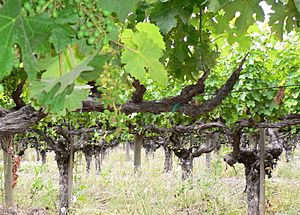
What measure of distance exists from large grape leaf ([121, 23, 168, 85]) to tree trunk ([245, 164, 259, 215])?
5143 mm

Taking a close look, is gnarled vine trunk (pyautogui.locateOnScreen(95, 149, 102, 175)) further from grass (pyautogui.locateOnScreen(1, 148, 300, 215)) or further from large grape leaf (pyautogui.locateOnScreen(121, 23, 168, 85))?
large grape leaf (pyautogui.locateOnScreen(121, 23, 168, 85))

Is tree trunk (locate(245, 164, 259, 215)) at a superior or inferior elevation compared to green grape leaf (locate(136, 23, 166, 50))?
inferior

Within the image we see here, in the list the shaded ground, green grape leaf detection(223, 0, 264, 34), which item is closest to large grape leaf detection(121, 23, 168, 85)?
green grape leaf detection(223, 0, 264, 34)

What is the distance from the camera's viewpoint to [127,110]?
215 cm

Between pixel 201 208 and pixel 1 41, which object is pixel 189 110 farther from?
pixel 201 208

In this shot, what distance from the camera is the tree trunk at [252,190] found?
5.76 metres

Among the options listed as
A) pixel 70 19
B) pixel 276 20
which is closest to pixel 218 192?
pixel 276 20

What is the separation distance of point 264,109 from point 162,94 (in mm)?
1506

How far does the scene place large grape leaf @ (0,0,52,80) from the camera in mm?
498

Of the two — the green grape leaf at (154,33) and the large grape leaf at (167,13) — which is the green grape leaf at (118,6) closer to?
the green grape leaf at (154,33)

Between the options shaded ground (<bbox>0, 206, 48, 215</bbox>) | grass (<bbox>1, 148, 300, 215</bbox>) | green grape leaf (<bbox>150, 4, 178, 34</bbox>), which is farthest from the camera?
grass (<bbox>1, 148, 300, 215</bbox>)

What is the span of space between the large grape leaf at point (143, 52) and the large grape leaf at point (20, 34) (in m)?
0.31

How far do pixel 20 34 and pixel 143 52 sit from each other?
360 millimetres

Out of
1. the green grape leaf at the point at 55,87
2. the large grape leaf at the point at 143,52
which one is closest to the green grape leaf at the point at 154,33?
the large grape leaf at the point at 143,52
